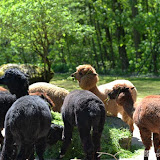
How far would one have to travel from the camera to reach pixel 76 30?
734 inches

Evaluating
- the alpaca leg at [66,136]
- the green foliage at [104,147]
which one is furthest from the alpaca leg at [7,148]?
the green foliage at [104,147]

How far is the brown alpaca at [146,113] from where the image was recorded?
5.54 m

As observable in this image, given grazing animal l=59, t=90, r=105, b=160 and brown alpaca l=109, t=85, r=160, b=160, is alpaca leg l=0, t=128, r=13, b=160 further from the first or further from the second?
brown alpaca l=109, t=85, r=160, b=160

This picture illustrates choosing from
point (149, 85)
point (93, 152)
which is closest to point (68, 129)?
point (93, 152)

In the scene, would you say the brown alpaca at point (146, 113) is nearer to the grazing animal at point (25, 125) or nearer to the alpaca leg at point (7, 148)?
the grazing animal at point (25, 125)

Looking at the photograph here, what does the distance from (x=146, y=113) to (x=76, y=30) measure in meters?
13.5

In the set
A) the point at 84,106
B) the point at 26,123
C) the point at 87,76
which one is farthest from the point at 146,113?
the point at 87,76

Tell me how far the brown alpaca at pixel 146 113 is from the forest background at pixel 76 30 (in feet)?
32.0

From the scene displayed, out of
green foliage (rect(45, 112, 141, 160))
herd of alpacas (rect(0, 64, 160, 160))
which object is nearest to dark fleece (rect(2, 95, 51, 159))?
herd of alpacas (rect(0, 64, 160, 160))

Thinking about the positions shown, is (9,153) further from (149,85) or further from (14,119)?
(149,85)

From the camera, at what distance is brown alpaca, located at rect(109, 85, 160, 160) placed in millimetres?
5535

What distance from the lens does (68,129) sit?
629 centimetres

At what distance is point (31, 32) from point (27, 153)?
12.1 metres

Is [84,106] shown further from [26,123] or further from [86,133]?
[26,123]
